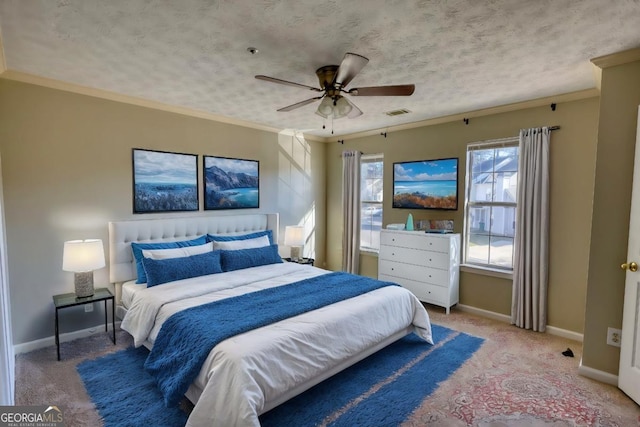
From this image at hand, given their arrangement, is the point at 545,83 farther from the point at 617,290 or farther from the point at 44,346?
the point at 44,346

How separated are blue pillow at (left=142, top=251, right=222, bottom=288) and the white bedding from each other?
10cm

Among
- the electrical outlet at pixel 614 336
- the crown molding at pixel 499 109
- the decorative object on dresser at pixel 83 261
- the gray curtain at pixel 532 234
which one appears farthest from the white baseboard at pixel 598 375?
the decorative object on dresser at pixel 83 261

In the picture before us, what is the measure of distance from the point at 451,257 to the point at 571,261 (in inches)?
47.1

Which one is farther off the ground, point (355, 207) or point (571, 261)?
point (355, 207)

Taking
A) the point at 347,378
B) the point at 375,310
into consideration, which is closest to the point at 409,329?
the point at 375,310

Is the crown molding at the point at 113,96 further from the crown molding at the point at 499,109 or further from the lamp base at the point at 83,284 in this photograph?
the crown molding at the point at 499,109

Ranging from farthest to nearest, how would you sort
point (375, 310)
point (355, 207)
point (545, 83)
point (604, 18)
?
point (355, 207)
point (545, 83)
point (375, 310)
point (604, 18)

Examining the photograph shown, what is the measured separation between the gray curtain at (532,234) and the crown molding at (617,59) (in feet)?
3.45

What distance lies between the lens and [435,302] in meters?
4.19

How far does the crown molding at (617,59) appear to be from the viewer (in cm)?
237

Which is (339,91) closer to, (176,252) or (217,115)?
(217,115)

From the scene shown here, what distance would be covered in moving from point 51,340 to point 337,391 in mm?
2860

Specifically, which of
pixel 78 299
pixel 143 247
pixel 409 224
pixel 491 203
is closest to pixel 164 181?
pixel 143 247

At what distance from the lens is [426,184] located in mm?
4562
